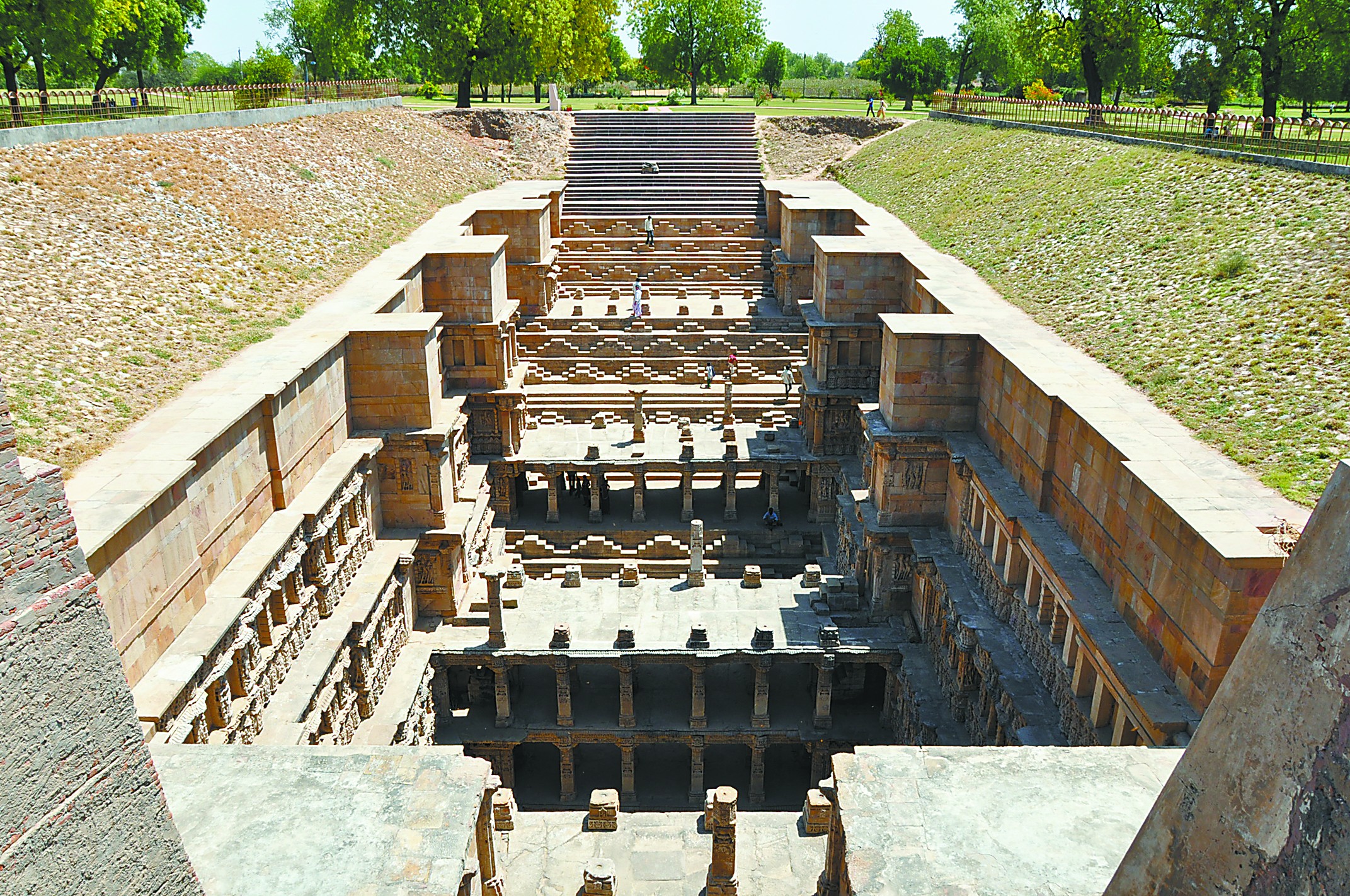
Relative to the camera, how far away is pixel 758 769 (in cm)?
2045

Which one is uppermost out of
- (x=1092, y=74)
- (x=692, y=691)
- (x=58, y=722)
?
(x=1092, y=74)

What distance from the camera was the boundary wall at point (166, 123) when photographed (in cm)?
2291

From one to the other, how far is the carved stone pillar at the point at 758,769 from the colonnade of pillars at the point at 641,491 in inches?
319

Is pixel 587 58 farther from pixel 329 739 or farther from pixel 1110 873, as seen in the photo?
pixel 1110 873

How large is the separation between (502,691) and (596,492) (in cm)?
790

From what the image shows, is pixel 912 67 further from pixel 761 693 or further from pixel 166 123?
pixel 761 693

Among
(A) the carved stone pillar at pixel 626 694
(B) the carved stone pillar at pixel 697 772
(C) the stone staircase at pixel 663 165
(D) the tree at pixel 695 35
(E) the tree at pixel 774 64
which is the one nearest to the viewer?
(A) the carved stone pillar at pixel 626 694

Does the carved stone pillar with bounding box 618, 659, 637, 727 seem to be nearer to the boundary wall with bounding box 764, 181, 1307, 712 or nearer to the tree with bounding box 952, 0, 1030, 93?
the boundary wall with bounding box 764, 181, 1307, 712

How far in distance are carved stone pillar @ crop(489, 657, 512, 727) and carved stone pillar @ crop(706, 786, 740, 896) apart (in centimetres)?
694

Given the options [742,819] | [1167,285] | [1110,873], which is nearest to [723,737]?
[742,819]

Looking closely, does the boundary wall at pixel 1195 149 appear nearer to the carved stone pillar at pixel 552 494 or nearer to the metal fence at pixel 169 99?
the carved stone pillar at pixel 552 494

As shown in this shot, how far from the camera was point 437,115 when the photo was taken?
50.6 metres

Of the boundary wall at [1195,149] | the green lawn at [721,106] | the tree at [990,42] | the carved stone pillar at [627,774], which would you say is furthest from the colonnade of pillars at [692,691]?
the tree at [990,42]

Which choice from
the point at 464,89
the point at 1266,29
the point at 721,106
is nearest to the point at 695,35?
the point at 721,106
